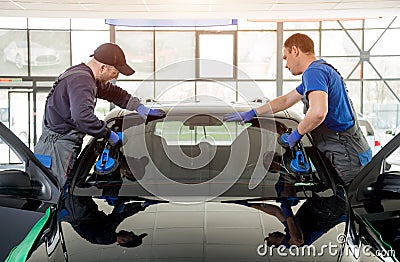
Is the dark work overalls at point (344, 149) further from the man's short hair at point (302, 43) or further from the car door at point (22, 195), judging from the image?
the car door at point (22, 195)

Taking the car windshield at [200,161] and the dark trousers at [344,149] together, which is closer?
the car windshield at [200,161]

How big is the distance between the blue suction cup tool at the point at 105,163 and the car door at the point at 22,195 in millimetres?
288

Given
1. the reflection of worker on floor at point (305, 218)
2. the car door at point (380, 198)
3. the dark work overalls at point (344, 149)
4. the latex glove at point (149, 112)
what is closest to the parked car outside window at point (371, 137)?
the dark work overalls at point (344, 149)

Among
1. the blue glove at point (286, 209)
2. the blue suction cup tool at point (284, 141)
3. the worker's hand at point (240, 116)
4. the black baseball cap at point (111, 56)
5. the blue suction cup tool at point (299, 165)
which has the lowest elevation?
the blue glove at point (286, 209)

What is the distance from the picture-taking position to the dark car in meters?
2.19

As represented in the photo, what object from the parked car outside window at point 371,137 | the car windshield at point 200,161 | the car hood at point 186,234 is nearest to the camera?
the car hood at point 186,234

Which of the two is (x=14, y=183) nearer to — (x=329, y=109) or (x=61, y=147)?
(x=61, y=147)

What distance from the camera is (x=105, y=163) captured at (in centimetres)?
297

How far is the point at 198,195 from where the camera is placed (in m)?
2.72

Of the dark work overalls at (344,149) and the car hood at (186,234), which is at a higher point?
the dark work overalls at (344,149)

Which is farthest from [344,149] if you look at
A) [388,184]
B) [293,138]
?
[388,184]

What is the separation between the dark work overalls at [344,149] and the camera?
3.67 metres

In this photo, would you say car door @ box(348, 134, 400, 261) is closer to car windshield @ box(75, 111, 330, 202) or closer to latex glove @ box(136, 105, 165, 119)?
car windshield @ box(75, 111, 330, 202)

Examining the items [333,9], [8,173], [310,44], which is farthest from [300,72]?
[333,9]
